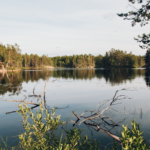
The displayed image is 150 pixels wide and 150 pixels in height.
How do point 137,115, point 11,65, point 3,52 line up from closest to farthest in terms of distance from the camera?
point 137,115, point 3,52, point 11,65

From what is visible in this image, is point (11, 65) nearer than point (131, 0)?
No

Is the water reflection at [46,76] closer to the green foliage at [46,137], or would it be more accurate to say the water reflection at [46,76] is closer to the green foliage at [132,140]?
the green foliage at [46,137]

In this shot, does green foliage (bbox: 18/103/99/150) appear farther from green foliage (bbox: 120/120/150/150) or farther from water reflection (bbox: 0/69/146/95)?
water reflection (bbox: 0/69/146/95)

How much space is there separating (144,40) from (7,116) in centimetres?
1175

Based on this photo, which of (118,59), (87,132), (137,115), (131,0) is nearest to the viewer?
(87,132)

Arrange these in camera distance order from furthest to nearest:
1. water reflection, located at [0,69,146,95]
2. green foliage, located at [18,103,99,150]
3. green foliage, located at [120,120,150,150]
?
water reflection, located at [0,69,146,95] < green foliage, located at [18,103,99,150] < green foliage, located at [120,120,150,150]

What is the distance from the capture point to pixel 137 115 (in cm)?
1075

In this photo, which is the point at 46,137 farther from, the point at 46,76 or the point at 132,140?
the point at 46,76

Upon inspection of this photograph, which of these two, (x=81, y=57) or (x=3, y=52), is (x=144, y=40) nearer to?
(x=3, y=52)

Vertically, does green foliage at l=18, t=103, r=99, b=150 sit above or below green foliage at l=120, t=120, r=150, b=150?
below

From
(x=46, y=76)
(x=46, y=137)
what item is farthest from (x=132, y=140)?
(x=46, y=76)

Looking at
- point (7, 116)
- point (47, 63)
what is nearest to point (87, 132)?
point (7, 116)

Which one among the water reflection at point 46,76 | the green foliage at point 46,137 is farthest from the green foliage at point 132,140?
the water reflection at point 46,76

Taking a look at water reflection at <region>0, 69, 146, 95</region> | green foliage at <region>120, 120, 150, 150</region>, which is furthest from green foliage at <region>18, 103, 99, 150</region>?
water reflection at <region>0, 69, 146, 95</region>
